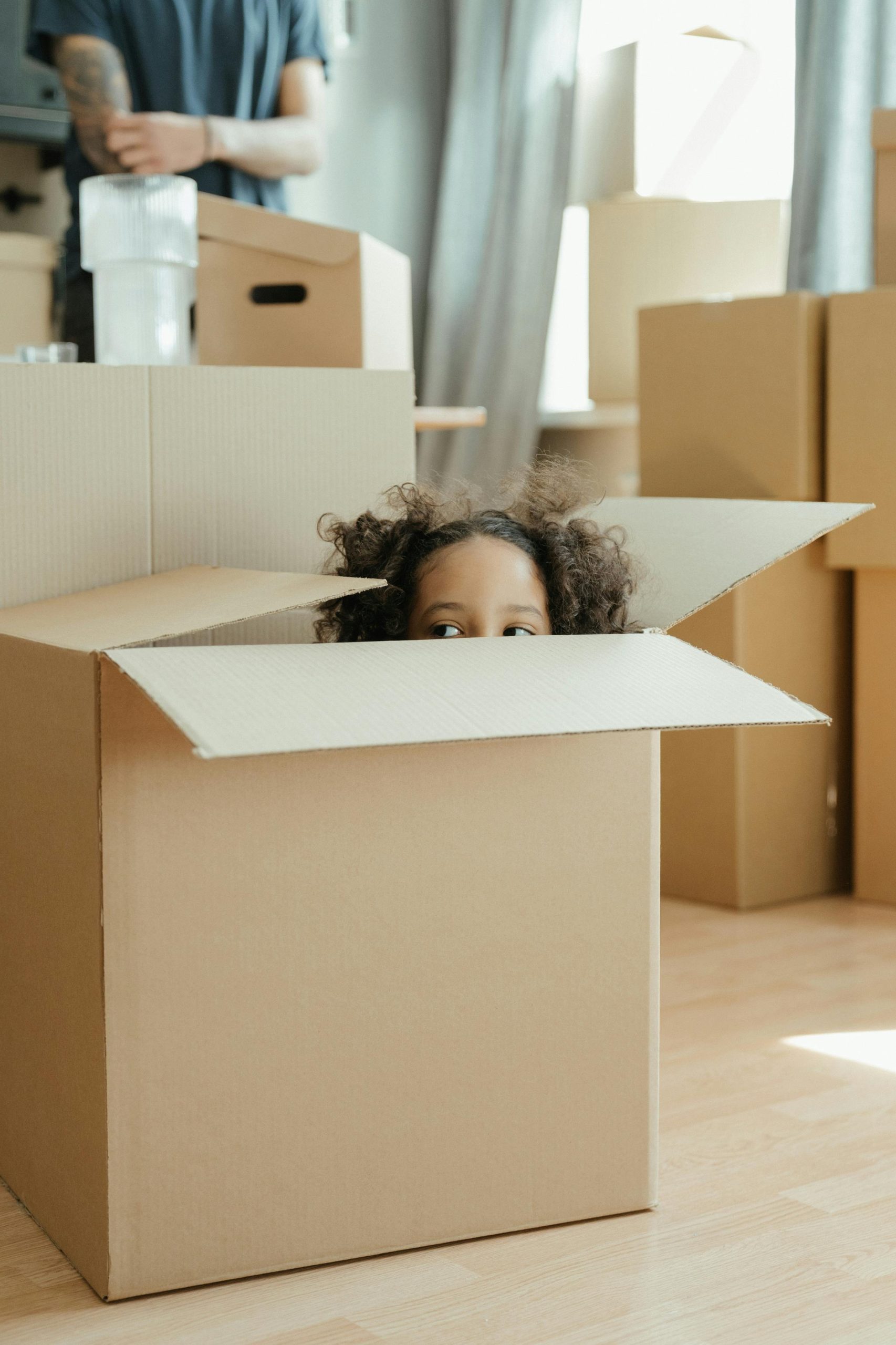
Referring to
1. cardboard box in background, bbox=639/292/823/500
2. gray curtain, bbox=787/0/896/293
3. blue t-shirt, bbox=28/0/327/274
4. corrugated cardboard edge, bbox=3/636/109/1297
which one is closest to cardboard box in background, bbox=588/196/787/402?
gray curtain, bbox=787/0/896/293

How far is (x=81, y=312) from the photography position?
2.26 meters

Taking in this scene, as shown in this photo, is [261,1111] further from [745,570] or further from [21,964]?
[745,570]

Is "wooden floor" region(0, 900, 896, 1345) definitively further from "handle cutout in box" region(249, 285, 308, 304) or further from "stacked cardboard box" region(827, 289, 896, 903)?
"handle cutout in box" region(249, 285, 308, 304)

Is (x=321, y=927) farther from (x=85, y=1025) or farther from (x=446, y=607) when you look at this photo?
(x=446, y=607)

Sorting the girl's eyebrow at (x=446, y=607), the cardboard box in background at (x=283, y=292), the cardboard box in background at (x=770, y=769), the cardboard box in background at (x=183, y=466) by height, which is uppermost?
the cardboard box in background at (x=283, y=292)

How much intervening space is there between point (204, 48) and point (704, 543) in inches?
63.2

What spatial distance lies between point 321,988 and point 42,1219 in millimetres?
282

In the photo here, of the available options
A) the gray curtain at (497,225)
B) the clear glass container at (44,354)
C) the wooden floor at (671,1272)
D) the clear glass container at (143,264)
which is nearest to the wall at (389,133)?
the gray curtain at (497,225)

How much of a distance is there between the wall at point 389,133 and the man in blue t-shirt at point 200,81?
31.6 inches

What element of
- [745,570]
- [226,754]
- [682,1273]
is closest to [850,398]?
[745,570]

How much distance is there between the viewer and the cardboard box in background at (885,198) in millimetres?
1942

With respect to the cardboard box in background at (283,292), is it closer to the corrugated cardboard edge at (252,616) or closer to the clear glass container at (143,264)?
the clear glass container at (143,264)

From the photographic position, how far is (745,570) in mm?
1088


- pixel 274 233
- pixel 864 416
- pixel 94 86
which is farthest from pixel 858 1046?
pixel 94 86
